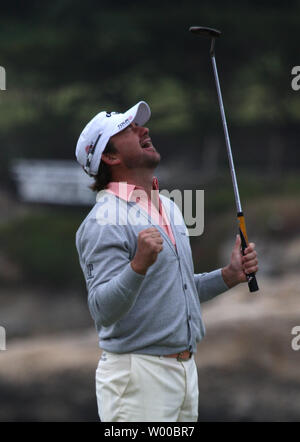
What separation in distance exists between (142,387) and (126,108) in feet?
24.5

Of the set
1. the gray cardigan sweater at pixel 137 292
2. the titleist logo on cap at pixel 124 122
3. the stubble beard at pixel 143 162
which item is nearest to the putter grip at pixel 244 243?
the gray cardigan sweater at pixel 137 292

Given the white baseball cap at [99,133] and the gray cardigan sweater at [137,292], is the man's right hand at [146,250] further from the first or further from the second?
the white baseball cap at [99,133]

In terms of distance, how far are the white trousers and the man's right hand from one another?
11.1 inches

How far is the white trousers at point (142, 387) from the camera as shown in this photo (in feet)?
6.96

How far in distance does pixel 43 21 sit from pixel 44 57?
1.47 ft

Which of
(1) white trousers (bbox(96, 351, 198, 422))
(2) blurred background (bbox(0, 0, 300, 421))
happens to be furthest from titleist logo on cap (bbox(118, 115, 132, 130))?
(2) blurred background (bbox(0, 0, 300, 421))

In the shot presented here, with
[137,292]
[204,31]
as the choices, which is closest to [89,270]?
[137,292]

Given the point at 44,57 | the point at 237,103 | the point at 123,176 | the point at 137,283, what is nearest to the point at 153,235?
the point at 137,283

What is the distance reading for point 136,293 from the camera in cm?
202

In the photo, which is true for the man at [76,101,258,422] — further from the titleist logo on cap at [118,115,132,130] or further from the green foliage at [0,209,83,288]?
the green foliage at [0,209,83,288]

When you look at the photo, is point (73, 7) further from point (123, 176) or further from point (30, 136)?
point (123, 176)

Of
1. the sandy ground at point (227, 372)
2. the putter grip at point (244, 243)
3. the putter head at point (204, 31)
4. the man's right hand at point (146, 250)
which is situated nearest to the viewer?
the man's right hand at point (146, 250)

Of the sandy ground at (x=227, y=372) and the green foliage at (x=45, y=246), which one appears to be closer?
the sandy ground at (x=227, y=372)

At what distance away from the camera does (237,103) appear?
925 centimetres
